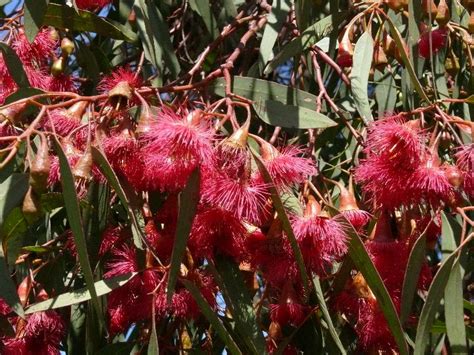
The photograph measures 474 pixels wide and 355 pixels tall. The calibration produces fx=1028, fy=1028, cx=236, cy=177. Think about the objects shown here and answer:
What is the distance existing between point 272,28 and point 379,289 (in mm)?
603

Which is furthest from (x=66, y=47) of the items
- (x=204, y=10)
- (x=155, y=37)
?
(x=204, y=10)

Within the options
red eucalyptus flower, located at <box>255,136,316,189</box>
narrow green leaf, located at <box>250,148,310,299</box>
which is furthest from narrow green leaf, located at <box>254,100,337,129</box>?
narrow green leaf, located at <box>250,148,310,299</box>

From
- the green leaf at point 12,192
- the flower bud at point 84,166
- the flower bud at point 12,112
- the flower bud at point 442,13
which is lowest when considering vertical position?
the green leaf at point 12,192

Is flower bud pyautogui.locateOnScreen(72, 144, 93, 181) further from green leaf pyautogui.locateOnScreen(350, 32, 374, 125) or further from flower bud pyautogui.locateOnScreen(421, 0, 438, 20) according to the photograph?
flower bud pyautogui.locateOnScreen(421, 0, 438, 20)

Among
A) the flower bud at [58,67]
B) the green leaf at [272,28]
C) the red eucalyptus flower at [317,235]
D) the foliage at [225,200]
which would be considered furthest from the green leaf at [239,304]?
the flower bud at [58,67]

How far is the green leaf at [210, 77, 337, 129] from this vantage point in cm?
164

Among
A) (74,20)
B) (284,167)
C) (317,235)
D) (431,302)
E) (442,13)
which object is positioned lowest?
(431,302)

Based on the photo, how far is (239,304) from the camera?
5.26 feet

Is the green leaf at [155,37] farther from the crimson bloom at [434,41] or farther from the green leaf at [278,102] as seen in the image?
the crimson bloom at [434,41]

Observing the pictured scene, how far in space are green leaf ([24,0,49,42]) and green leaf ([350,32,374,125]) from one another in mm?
536

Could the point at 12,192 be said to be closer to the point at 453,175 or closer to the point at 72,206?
the point at 72,206

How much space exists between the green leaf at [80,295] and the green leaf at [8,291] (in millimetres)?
110

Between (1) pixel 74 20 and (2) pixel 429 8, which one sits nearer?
(2) pixel 429 8

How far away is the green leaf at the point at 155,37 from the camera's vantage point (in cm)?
196
